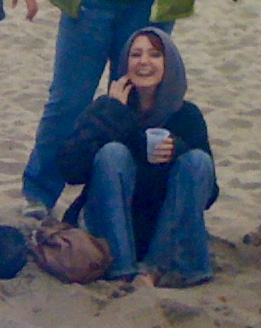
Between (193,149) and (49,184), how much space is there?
2.40 ft

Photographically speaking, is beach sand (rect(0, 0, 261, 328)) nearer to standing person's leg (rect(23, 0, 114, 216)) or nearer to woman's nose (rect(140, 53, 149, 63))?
standing person's leg (rect(23, 0, 114, 216))

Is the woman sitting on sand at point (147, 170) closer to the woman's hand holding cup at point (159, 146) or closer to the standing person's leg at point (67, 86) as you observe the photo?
the woman's hand holding cup at point (159, 146)

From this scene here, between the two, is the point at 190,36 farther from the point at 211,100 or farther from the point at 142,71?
the point at 142,71

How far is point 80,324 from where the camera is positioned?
279 cm

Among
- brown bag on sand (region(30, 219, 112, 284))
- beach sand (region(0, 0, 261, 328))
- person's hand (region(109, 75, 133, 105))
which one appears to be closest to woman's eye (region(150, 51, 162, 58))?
person's hand (region(109, 75, 133, 105))

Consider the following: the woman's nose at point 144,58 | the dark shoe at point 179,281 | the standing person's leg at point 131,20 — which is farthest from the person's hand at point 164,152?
the standing person's leg at point 131,20

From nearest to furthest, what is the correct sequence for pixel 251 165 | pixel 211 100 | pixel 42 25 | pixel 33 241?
1. pixel 33 241
2. pixel 251 165
3. pixel 211 100
4. pixel 42 25

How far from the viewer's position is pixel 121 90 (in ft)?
10.1

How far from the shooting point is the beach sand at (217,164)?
286 cm

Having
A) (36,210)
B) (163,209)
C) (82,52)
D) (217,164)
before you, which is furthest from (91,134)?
(217,164)

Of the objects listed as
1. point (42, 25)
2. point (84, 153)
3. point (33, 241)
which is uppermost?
point (84, 153)

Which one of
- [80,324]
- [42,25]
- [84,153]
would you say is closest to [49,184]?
[84,153]

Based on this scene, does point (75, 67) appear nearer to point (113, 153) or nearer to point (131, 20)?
point (131, 20)

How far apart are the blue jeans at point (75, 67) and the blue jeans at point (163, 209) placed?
0.49m
